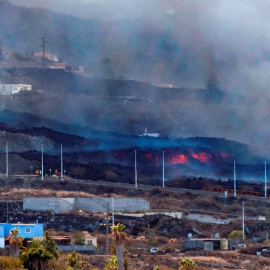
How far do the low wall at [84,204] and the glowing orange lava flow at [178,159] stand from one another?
3419 cm

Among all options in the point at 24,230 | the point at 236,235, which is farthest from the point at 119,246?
the point at 236,235

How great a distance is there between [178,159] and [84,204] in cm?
3749

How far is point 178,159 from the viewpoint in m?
116

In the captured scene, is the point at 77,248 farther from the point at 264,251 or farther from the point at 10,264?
the point at 10,264

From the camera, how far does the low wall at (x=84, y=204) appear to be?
77.9 meters

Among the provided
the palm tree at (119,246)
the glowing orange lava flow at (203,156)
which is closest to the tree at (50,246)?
the palm tree at (119,246)

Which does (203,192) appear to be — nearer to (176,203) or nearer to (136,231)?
(176,203)

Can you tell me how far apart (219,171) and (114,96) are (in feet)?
139

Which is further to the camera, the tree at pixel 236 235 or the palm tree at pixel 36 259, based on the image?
the tree at pixel 236 235

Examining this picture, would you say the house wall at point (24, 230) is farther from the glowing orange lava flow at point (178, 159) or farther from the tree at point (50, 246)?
the glowing orange lava flow at point (178, 159)

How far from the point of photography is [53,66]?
166125 millimetres

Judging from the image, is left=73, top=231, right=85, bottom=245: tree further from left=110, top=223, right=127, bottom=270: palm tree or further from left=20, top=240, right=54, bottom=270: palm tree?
left=110, top=223, right=127, bottom=270: palm tree

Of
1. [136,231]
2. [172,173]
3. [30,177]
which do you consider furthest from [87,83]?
[136,231]

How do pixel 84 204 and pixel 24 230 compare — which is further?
pixel 84 204
